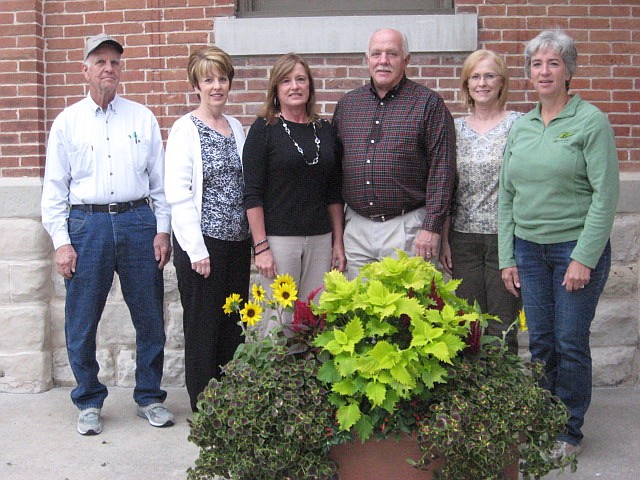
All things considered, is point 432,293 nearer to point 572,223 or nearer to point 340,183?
point 572,223

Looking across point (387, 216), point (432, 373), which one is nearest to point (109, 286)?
point (387, 216)

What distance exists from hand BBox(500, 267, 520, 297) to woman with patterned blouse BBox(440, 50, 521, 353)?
0.32ft

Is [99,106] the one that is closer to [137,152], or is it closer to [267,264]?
[137,152]

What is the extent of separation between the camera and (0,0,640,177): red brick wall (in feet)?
17.1

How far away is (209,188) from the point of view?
4.27 meters

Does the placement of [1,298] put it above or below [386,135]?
below

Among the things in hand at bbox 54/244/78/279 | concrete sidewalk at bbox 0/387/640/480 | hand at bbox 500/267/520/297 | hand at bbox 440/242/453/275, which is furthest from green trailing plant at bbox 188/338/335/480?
hand at bbox 54/244/78/279

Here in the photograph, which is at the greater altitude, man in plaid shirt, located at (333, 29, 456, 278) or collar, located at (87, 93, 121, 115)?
collar, located at (87, 93, 121, 115)

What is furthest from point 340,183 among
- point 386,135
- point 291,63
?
point 291,63

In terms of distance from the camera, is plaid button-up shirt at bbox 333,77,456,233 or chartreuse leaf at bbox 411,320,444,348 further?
plaid button-up shirt at bbox 333,77,456,233

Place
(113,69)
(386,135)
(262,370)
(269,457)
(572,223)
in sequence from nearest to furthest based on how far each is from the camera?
(269,457)
(262,370)
(572,223)
(386,135)
(113,69)

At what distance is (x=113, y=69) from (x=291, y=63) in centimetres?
108

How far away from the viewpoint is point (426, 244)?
404 centimetres

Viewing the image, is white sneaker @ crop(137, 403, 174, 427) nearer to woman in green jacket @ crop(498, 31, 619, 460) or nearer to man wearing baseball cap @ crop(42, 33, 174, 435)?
man wearing baseball cap @ crop(42, 33, 174, 435)
